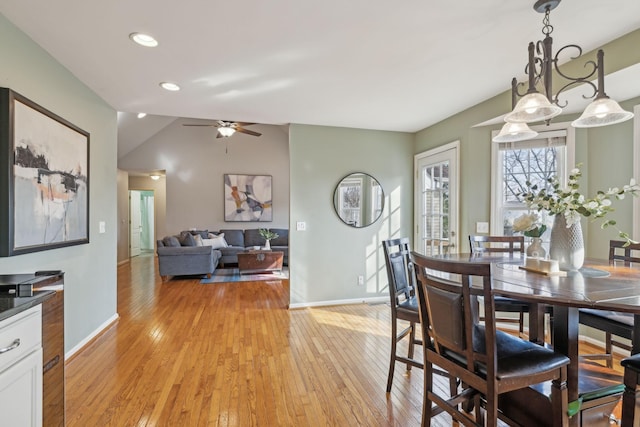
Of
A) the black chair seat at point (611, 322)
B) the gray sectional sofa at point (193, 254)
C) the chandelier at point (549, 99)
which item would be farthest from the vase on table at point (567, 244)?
the gray sectional sofa at point (193, 254)

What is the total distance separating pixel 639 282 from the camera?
147 cm

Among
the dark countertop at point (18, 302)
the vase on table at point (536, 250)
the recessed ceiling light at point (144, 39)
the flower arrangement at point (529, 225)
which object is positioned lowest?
the dark countertop at point (18, 302)

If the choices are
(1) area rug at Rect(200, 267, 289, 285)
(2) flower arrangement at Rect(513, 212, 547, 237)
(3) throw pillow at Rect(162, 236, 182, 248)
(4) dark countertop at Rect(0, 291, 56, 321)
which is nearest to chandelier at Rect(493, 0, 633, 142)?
(2) flower arrangement at Rect(513, 212, 547, 237)

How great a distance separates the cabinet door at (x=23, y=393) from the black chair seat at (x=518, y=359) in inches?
70.9

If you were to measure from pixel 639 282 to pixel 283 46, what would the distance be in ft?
8.17

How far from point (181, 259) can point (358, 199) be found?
3.64 m

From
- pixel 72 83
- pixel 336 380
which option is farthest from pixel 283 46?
pixel 336 380

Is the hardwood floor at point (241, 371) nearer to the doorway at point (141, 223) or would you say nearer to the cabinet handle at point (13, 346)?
the cabinet handle at point (13, 346)

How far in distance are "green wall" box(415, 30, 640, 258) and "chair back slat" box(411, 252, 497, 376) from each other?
2.11 metres

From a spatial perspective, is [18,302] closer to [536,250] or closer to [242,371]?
[242,371]

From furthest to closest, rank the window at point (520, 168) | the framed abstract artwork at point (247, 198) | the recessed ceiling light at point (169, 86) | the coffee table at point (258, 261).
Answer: the framed abstract artwork at point (247, 198) < the coffee table at point (258, 261) < the window at point (520, 168) < the recessed ceiling light at point (169, 86)

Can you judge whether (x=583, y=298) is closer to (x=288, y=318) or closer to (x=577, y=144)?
(x=577, y=144)

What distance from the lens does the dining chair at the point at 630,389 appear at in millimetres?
1210

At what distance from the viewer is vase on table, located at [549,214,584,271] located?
1706mm
